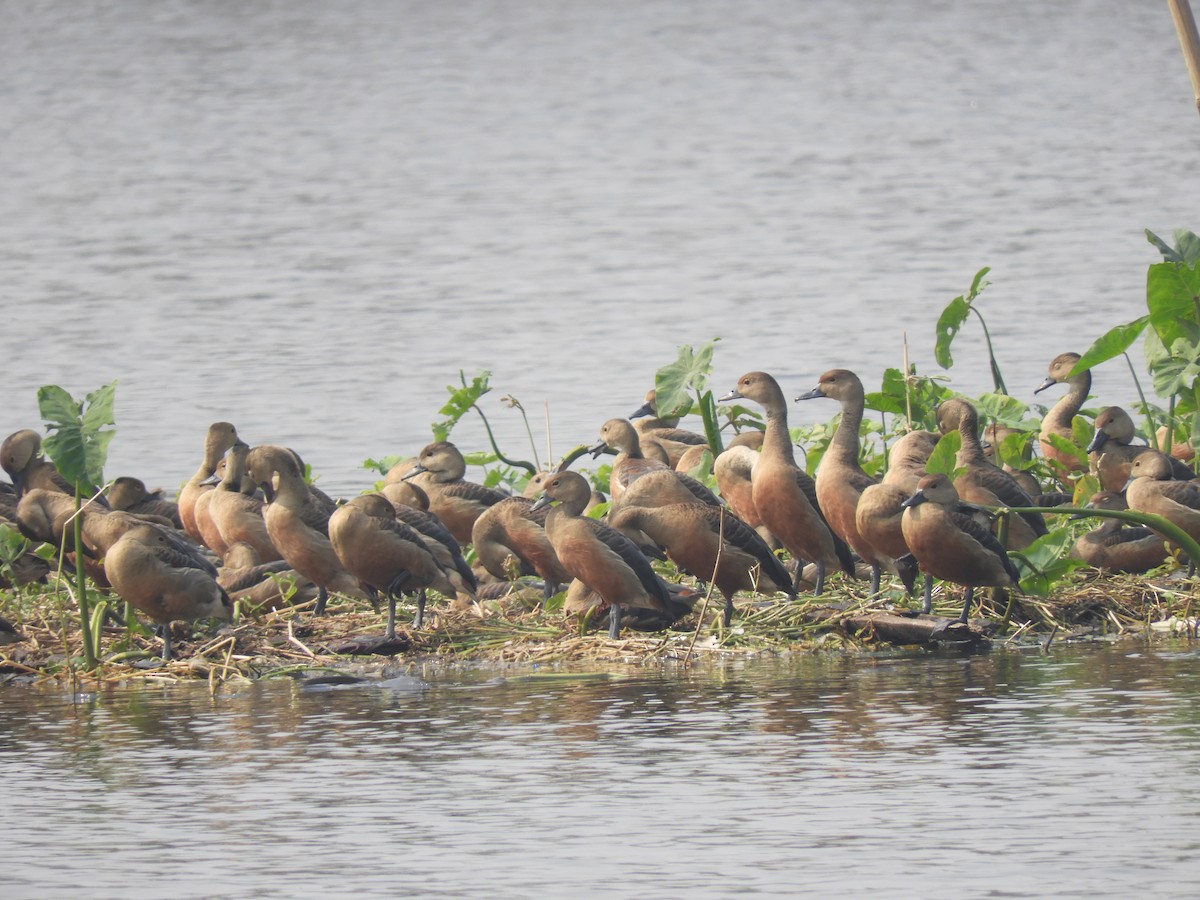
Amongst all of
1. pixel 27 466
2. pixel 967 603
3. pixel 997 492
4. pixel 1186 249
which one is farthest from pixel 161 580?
pixel 1186 249

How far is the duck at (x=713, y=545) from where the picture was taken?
11.5 meters

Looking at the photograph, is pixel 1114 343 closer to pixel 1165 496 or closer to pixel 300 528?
pixel 1165 496

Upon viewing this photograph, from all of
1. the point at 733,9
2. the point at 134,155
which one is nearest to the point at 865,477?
the point at 134,155

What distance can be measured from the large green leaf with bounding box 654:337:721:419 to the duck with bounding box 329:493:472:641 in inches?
101

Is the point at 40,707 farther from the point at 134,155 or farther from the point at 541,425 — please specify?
the point at 134,155

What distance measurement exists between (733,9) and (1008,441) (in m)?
59.8

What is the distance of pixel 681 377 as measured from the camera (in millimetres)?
13805

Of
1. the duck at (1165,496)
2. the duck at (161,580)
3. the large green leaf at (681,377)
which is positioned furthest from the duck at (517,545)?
the duck at (1165,496)

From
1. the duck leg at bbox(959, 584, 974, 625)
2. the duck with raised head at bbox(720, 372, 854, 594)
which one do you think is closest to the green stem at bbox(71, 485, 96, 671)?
the duck with raised head at bbox(720, 372, 854, 594)

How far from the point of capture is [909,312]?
25281mm

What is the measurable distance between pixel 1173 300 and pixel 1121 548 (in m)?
1.28

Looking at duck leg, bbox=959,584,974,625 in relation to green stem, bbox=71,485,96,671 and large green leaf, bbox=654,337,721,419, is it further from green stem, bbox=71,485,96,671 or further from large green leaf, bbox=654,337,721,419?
green stem, bbox=71,485,96,671

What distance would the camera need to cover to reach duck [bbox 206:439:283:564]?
13.1 meters

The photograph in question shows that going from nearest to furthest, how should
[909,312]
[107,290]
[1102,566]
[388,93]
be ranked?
[1102,566] < [909,312] < [107,290] < [388,93]
